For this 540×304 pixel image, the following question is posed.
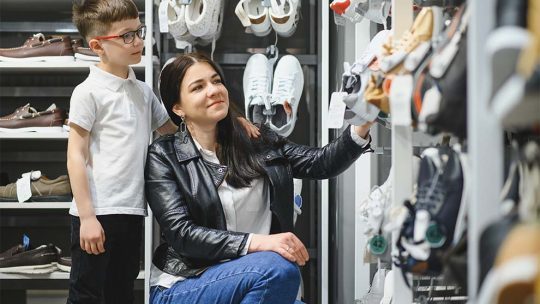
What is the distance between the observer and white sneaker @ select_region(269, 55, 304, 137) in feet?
8.96

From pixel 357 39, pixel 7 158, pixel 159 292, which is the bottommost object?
pixel 159 292

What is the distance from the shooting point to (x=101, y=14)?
1992 millimetres

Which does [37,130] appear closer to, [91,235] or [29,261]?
[29,261]

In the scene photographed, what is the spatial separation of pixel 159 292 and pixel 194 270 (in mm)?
122

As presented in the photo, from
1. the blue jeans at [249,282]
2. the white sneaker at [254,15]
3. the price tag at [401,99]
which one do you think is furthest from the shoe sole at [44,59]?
the price tag at [401,99]

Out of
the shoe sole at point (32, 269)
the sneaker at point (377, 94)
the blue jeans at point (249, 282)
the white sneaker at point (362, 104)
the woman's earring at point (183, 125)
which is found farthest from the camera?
the shoe sole at point (32, 269)

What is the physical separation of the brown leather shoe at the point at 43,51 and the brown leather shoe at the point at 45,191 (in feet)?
1.52

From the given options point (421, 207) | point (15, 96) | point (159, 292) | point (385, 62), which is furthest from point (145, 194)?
point (15, 96)

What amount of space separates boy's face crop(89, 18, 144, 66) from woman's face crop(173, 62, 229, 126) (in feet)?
0.53

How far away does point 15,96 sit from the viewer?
125 inches

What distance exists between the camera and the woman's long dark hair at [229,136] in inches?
78.8

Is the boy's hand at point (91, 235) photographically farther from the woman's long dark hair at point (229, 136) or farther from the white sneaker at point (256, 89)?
the white sneaker at point (256, 89)

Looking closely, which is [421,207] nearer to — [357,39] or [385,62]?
[385,62]

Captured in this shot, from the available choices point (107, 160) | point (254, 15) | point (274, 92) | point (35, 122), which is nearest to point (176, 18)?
point (254, 15)
